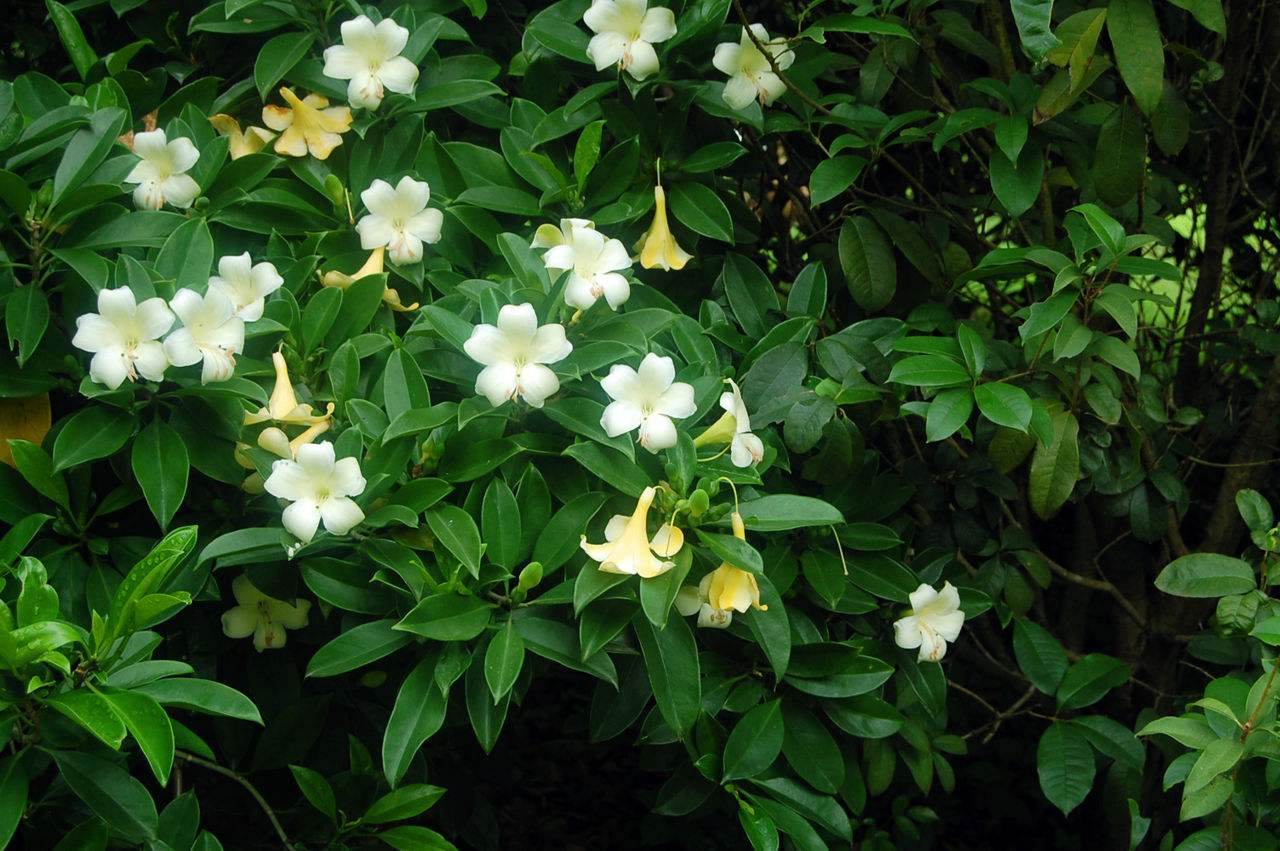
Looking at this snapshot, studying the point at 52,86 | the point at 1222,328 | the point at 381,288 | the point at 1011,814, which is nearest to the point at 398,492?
the point at 381,288

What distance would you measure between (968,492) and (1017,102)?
Result: 1.98 ft

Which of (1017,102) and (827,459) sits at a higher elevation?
(1017,102)

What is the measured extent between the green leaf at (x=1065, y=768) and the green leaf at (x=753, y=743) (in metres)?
0.46

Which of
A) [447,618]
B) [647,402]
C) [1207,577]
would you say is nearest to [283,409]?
[447,618]

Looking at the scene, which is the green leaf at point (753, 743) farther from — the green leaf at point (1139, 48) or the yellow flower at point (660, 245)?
the green leaf at point (1139, 48)

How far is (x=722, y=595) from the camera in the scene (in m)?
1.50

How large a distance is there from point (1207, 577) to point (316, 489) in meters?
1.25

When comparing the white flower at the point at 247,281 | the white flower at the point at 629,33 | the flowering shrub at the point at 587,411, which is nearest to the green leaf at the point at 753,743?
the flowering shrub at the point at 587,411

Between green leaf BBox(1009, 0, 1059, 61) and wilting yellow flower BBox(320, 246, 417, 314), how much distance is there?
0.87m

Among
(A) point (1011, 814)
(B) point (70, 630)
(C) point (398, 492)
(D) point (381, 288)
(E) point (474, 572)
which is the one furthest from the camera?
(A) point (1011, 814)

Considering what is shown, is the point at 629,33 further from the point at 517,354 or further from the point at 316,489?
the point at 316,489

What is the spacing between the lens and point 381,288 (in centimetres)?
168

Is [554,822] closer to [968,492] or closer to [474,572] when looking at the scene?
[968,492]

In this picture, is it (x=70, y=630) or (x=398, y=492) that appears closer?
(x=70, y=630)
